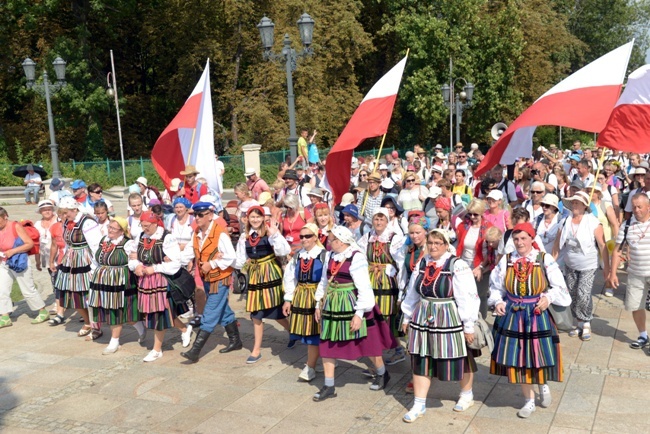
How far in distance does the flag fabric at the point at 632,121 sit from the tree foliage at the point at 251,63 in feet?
71.0

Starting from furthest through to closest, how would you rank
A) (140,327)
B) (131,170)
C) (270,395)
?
(131,170) → (140,327) → (270,395)

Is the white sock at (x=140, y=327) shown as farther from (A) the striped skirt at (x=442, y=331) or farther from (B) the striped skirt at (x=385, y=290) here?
(A) the striped skirt at (x=442, y=331)

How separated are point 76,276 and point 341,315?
4168 mm

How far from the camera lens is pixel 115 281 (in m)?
8.11

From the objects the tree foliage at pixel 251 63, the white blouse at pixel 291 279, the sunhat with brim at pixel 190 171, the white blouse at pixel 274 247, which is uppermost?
the tree foliage at pixel 251 63

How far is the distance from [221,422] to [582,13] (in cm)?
5685

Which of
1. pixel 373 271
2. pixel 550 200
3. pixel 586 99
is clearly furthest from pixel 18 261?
pixel 586 99

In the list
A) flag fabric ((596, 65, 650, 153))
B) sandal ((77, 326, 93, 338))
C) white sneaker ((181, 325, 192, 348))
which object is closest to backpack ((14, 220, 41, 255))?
sandal ((77, 326, 93, 338))

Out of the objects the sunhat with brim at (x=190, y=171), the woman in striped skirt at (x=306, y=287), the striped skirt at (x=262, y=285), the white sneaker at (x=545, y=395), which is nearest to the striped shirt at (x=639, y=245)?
the white sneaker at (x=545, y=395)

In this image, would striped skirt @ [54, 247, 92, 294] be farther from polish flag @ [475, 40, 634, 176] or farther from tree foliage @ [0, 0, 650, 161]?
tree foliage @ [0, 0, 650, 161]

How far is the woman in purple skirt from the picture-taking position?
632cm

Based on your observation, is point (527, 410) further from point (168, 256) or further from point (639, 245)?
point (168, 256)

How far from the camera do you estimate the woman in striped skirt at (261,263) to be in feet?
24.9

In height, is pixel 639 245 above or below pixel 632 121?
below
